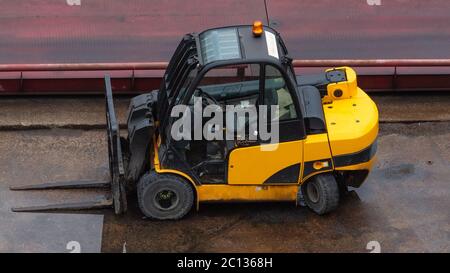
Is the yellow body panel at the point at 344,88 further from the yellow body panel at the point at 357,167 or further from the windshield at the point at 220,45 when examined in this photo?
the windshield at the point at 220,45

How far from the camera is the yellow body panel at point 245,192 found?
788 cm

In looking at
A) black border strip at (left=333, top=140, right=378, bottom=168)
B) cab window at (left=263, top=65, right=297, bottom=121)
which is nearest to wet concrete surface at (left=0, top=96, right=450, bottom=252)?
black border strip at (left=333, top=140, right=378, bottom=168)

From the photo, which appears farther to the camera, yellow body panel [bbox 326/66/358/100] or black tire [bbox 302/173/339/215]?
yellow body panel [bbox 326/66/358/100]

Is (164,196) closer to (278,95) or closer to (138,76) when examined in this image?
(278,95)

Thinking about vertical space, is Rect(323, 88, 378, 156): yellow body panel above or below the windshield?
below

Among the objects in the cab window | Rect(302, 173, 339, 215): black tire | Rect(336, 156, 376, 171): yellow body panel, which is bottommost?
Rect(302, 173, 339, 215): black tire

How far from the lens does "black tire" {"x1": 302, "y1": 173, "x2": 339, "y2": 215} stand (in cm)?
789

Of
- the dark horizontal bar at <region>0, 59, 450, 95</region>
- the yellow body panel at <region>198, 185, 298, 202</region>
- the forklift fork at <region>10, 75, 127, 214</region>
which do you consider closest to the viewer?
the forklift fork at <region>10, 75, 127, 214</region>

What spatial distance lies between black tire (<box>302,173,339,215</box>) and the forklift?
0.03ft

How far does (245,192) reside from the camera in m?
7.93

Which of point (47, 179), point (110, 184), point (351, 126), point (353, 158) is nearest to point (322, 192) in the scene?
point (353, 158)

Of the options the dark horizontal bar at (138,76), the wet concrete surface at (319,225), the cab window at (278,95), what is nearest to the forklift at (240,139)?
the cab window at (278,95)

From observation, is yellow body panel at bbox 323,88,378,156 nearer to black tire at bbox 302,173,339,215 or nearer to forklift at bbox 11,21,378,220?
forklift at bbox 11,21,378,220

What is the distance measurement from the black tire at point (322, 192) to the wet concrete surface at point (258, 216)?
0.15 m
